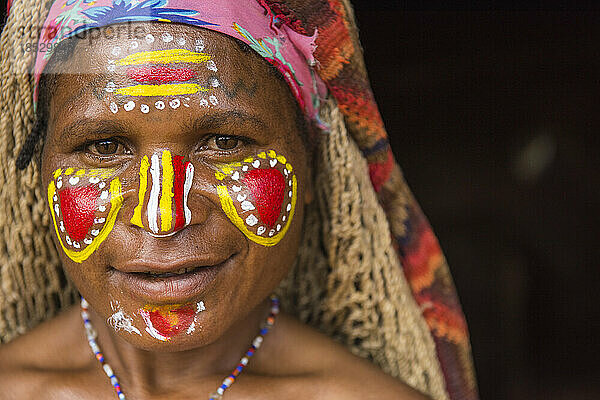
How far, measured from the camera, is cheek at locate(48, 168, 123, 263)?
5.12 ft

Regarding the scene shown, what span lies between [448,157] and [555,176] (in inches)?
20.1

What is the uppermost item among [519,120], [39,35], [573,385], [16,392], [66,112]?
[39,35]

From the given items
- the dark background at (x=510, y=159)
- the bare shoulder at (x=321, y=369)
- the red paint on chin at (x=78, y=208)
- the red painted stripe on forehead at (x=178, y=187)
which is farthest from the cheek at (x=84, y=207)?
the dark background at (x=510, y=159)

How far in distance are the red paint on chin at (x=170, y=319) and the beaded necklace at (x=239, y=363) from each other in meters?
0.32

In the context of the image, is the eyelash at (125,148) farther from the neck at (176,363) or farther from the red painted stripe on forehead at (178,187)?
the neck at (176,363)

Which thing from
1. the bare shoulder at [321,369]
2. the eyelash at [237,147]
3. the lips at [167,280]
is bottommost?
the bare shoulder at [321,369]

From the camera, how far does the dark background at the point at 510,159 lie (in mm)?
3254

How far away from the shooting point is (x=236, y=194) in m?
1.59

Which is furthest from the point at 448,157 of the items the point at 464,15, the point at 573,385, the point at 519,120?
the point at 573,385

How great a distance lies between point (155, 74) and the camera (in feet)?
4.98

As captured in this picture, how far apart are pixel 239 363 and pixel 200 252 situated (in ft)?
1.45

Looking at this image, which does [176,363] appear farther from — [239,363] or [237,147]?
[237,147]

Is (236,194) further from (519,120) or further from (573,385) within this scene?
(573,385)

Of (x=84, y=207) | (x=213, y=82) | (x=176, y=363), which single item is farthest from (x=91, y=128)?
(x=176, y=363)
